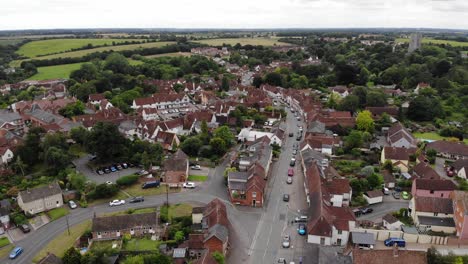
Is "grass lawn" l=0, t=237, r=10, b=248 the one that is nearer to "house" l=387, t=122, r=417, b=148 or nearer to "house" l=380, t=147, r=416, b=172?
"house" l=380, t=147, r=416, b=172

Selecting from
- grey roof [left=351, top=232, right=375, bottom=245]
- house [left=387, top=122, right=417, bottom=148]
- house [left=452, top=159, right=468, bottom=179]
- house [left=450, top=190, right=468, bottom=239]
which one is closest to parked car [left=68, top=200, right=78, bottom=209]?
grey roof [left=351, top=232, right=375, bottom=245]

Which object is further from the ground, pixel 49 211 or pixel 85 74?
pixel 85 74

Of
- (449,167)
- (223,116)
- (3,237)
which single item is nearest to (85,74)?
(223,116)

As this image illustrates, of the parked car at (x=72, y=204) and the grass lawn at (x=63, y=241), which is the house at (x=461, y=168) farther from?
the parked car at (x=72, y=204)

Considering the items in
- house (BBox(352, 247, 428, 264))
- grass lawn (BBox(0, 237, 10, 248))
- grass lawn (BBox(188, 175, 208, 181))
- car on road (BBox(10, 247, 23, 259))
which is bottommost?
grass lawn (BBox(0, 237, 10, 248))

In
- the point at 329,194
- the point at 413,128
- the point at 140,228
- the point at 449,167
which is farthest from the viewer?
the point at 413,128

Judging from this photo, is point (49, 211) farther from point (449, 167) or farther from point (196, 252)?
point (449, 167)

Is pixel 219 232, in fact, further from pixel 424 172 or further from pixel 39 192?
pixel 424 172
